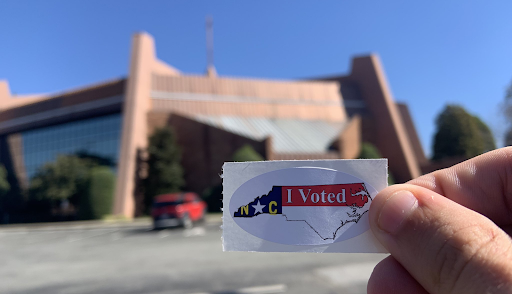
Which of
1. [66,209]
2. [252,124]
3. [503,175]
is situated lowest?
[66,209]

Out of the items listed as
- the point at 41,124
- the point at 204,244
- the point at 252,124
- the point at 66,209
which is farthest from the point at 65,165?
the point at 204,244

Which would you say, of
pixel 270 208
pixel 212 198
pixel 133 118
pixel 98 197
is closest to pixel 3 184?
pixel 98 197

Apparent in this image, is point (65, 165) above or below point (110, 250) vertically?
above

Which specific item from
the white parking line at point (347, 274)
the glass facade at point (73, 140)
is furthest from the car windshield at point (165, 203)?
the glass facade at point (73, 140)

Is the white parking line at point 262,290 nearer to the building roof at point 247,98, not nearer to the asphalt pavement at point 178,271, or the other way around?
the asphalt pavement at point 178,271

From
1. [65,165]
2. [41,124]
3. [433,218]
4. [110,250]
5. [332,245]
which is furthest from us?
[41,124]

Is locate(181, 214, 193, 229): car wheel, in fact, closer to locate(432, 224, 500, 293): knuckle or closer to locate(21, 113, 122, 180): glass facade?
locate(432, 224, 500, 293): knuckle

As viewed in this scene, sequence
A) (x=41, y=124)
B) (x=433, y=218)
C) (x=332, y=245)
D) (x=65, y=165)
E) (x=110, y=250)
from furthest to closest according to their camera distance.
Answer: (x=41, y=124) < (x=65, y=165) < (x=110, y=250) < (x=332, y=245) < (x=433, y=218)

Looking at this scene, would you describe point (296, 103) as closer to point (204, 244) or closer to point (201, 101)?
point (201, 101)
